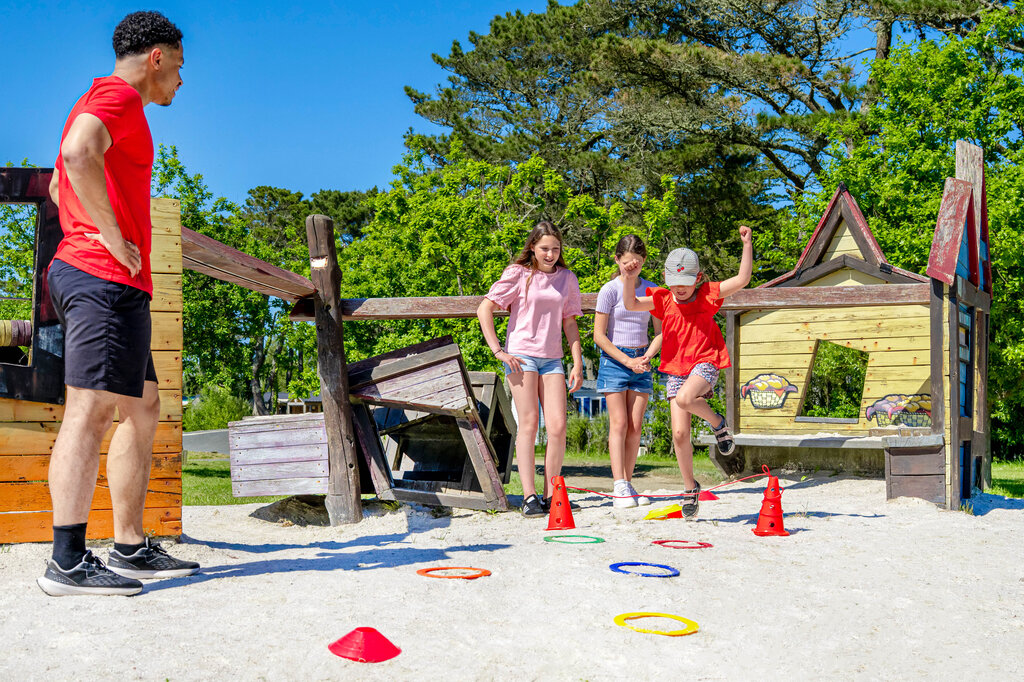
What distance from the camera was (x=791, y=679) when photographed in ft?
8.64

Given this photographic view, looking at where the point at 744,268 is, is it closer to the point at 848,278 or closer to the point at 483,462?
the point at 483,462

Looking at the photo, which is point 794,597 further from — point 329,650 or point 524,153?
point 524,153

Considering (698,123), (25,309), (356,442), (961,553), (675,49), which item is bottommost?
(961,553)

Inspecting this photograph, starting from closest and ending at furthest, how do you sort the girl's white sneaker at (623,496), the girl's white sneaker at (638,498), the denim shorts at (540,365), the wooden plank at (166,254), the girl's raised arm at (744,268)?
the wooden plank at (166,254) → the girl's raised arm at (744,268) → the denim shorts at (540,365) → the girl's white sneaker at (623,496) → the girl's white sneaker at (638,498)

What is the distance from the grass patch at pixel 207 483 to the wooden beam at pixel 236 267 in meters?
2.40

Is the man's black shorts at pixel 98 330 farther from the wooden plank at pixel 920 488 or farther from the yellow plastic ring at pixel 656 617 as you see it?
the wooden plank at pixel 920 488

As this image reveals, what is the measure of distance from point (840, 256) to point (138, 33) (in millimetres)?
8299

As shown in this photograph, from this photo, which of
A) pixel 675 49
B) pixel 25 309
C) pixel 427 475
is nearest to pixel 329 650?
pixel 427 475

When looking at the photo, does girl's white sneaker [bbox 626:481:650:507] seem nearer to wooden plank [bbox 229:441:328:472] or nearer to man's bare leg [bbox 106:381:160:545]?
wooden plank [bbox 229:441:328:472]

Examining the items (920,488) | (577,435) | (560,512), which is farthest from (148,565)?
(577,435)

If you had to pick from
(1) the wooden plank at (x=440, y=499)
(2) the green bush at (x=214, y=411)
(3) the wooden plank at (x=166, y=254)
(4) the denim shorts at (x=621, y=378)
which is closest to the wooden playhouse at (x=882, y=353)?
(4) the denim shorts at (x=621, y=378)

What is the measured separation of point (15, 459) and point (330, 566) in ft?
5.24

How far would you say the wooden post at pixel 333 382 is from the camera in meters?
5.66

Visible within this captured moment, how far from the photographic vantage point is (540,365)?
5844 mm
